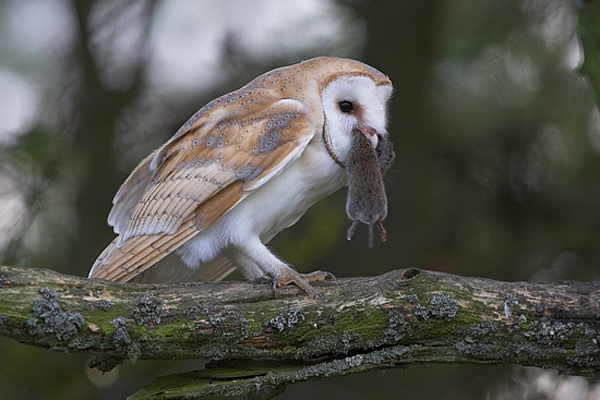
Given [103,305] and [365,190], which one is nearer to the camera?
[103,305]

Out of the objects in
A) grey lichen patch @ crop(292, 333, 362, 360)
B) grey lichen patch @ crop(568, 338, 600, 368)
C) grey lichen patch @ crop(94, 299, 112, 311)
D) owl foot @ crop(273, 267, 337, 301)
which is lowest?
grey lichen patch @ crop(568, 338, 600, 368)

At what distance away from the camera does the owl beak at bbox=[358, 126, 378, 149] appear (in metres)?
2.61

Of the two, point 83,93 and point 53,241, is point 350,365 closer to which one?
point 53,241

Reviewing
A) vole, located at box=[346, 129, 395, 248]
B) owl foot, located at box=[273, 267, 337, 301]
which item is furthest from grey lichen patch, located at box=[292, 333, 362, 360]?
vole, located at box=[346, 129, 395, 248]

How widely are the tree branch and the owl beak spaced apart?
61cm

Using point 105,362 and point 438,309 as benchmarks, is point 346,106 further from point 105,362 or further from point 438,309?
point 105,362

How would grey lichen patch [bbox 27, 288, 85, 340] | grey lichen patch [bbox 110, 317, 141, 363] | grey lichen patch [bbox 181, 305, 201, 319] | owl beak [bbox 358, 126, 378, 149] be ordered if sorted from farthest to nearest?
owl beak [bbox 358, 126, 378, 149]
grey lichen patch [bbox 181, 305, 201, 319]
grey lichen patch [bbox 110, 317, 141, 363]
grey lichen patch [bbox 27, 288, 85, 340]

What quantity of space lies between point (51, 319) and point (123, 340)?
0.68 ft

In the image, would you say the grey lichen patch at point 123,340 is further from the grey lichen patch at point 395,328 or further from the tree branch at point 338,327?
the grey lichen patch at point 395,328

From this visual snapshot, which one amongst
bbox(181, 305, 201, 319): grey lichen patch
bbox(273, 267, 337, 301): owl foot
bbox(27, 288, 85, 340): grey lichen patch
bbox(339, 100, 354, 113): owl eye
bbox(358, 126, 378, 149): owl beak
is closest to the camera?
bbox(27, 288, 85, 340): grey lichen patch

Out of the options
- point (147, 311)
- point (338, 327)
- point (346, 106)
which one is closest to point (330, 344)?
point (338, 327)

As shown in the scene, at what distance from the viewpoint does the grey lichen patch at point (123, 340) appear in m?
1.92

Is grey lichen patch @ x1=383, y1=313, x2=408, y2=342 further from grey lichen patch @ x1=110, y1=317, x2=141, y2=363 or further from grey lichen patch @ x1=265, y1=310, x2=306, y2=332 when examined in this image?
grey lichen patch @ x1=110, y1=317, x2=141, y2=363

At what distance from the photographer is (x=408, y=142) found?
3.91 metres
